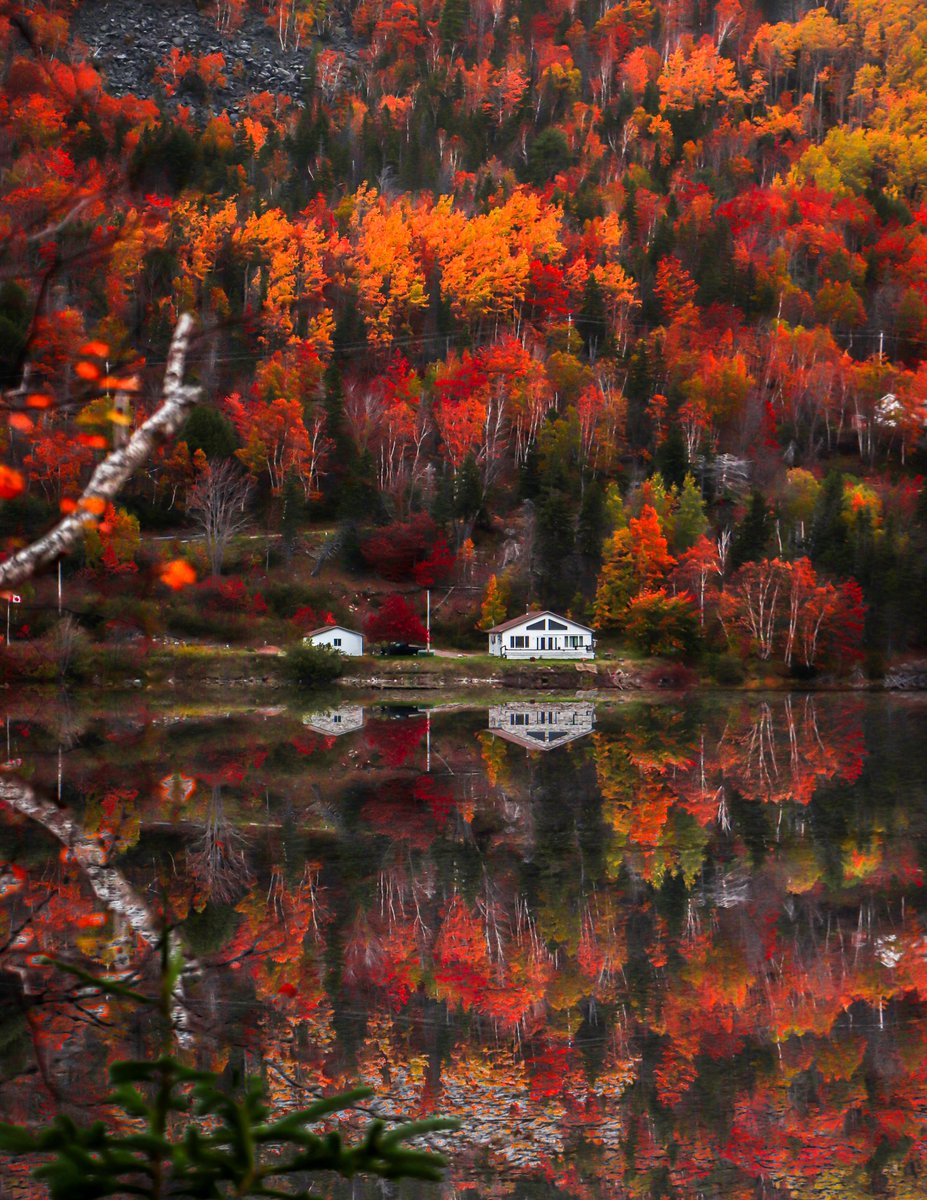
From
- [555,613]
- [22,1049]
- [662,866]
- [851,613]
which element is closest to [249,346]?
[555,613]

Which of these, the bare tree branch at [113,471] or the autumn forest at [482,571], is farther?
the autumn forest at [482,571]

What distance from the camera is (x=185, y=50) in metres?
163

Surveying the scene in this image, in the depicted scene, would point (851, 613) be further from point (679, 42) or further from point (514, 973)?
point (679, 42)

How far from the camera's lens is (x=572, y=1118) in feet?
35.4

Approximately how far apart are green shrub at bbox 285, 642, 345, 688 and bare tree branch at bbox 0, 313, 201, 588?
2327 inches

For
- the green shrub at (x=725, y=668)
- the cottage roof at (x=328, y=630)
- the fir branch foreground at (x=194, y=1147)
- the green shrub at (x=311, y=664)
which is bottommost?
the green shrub at (x=725, y=668)

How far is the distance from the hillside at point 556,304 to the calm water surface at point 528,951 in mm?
19512

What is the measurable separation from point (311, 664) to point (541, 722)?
17.4m

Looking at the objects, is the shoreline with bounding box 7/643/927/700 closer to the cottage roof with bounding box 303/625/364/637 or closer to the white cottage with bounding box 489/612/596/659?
the white cottage with bounding box 489/612/596/659

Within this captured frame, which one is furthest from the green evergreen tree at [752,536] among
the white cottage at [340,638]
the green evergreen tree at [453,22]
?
the green evergreen tree at [453,22]

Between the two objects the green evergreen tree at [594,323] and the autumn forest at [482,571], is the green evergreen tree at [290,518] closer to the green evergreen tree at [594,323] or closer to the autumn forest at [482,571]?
the autumn forest at [482,571]

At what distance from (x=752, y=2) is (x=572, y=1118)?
188 m

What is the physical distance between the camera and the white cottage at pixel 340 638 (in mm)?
68312

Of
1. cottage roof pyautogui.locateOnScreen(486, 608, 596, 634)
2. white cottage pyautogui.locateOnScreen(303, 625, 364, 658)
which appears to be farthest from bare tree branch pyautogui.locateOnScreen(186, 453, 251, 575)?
cottage roof pyautogui.locateOnScreen(486, 608, 596, 634)
